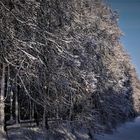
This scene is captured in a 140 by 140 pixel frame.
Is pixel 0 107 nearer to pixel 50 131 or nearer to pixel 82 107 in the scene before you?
pixel 50 131

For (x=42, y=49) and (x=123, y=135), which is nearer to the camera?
(x=42, y=49)

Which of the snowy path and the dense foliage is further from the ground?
the dense foliage

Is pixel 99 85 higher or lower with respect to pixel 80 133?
higher

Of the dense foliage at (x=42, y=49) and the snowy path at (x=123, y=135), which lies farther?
the snowy path at (x=123, y=135)

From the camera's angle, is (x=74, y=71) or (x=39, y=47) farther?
(x=74, y=71)

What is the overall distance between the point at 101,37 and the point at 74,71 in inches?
632

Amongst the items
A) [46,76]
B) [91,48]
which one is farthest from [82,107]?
[46,76]

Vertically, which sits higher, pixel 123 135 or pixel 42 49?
pixel 42 49

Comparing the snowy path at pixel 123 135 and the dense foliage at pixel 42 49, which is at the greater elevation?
the dense foliage at pixel 42 49

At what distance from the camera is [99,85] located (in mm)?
33562

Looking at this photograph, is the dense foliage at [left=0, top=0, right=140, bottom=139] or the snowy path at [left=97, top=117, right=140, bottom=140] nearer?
the dense foliage at [left=0, top=0, right=140, bottom=139]

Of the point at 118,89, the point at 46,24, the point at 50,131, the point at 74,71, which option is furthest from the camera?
the point at 118,89

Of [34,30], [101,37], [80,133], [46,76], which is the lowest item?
[80,133]

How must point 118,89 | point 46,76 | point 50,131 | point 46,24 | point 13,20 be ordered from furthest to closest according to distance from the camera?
point 118,89 → point 50,131 → point 46,76 → point 46,24 → point 13,20
